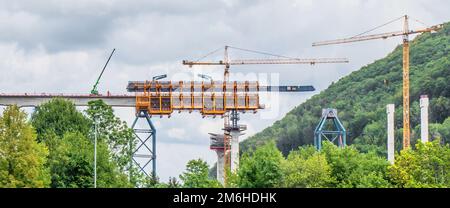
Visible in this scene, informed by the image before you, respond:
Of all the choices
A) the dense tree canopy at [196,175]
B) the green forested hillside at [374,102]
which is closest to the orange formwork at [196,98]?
the green forested hillside at [374,102]

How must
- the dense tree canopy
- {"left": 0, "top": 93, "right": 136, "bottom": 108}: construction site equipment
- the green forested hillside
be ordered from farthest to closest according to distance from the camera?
the green forested hillside
{"left": 0, "top": 93, "right": 136, "bottom": 108}: construction site equipment
the dense tree canopy

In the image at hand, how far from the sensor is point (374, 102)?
8500 centimetres

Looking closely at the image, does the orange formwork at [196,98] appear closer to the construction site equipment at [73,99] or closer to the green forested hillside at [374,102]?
the construction site equipment at [73,99]

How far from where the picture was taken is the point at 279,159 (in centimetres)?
3531

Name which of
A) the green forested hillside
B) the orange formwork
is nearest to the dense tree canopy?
the orange formwork

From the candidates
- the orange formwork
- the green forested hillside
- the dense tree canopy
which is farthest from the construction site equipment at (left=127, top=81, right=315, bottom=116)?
the dense tree canopy

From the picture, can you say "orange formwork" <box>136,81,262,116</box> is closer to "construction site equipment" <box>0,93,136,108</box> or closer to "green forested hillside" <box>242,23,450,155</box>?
"construction site equipment" <box>0,93,136,108</box>

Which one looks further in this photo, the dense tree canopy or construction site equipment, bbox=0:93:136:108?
construction site equipment, bbox=0:93:136:108

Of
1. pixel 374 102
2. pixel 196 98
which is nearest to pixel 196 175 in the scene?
pixel 196 98

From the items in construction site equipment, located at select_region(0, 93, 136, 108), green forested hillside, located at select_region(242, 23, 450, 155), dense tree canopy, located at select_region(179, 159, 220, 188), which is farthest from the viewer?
green forested hillside, located at select_region(242, 23, 450, 155)

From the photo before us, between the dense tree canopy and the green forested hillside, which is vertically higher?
the green forested hillside

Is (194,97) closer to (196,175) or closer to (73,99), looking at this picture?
(73,99)

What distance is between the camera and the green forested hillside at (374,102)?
77.3 m

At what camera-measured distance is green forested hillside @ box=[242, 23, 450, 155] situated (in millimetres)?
77288
